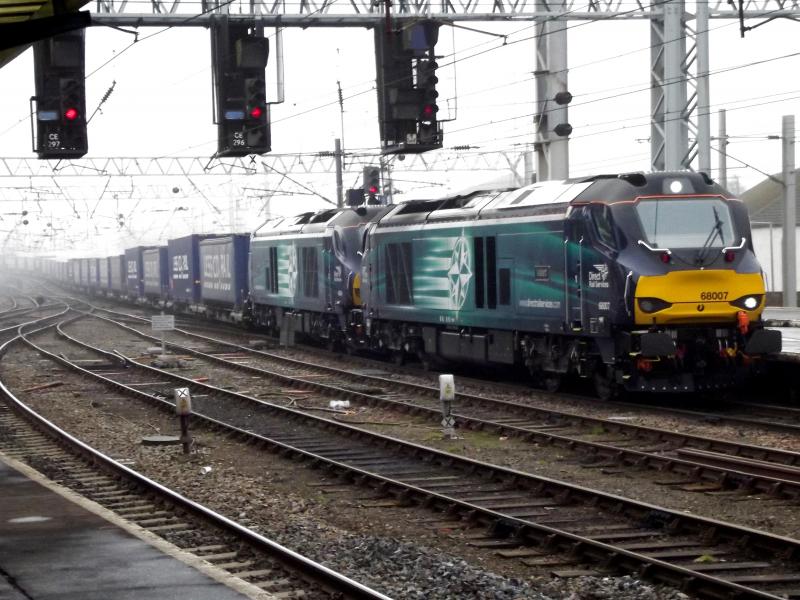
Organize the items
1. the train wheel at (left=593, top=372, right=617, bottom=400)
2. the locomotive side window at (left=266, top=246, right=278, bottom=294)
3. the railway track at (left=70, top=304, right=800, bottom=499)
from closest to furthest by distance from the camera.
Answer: the railway track at (left=70, top=304, right=800, bottom=499) < the train wheel at (left=593, top=372, right=617, bottom=400) < the locomotive side window at (left=266, top=246, right=278, bottom=294)

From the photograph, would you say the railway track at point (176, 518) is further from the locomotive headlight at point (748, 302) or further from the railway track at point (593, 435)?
the locomotive headlight at point (748, 302)

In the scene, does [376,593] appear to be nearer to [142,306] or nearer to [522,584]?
[522,584]

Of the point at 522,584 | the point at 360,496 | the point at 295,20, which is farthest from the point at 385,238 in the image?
the point at 522,584

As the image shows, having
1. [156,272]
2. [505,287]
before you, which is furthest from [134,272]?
[505,287]

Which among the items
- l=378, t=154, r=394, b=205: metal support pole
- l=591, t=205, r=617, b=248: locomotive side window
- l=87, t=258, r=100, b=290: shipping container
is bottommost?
l=87, t=258, r=100, b=290: shipping container

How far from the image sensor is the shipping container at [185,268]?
1849 inches

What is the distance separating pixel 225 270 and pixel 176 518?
30.2 metres

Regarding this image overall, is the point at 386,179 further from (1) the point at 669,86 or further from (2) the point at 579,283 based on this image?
(2) the point at 579,283

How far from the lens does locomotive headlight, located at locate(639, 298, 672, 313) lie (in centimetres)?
1723

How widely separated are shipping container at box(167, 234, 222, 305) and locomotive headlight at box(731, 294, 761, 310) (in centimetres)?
2856

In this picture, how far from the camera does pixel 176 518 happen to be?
450 inches

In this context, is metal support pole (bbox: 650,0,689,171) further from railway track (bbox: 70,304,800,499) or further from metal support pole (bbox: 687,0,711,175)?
railway track (bbox: 70,304,800,499)

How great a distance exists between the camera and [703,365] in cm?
1775

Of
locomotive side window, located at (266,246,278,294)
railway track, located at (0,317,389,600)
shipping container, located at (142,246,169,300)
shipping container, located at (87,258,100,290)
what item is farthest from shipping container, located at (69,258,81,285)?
railway track, located at (0,317,389,600)
